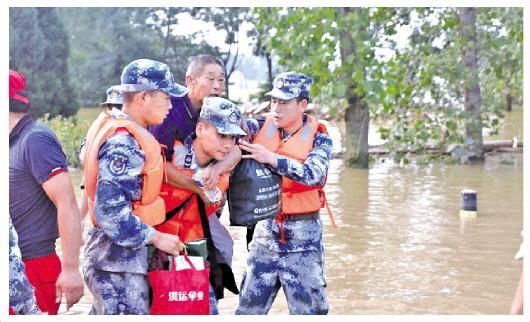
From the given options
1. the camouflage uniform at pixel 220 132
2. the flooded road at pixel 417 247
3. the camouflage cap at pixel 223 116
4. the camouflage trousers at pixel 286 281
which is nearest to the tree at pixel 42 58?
the flooded road at pixel 417 247

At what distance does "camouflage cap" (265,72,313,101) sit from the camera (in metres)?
5.22

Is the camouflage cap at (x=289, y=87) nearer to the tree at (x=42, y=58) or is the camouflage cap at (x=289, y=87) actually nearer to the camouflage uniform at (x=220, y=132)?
the camouflage uniform at (x=220, y=132)

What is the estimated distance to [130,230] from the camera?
13.2 ft

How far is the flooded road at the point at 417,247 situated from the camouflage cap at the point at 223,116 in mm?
2954

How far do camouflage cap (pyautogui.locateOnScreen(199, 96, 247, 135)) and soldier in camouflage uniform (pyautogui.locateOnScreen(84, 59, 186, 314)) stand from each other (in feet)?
0.61

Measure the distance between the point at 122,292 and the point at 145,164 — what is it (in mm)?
549

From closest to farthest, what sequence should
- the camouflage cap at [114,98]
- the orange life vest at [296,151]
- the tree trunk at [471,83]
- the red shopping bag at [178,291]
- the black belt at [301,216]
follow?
the red shopping bag at [178,291]
the camouflage cap at [114,98]
the orange life vest at [296,151]
the black belt at [301,216]
the tree trunk at [471,83]

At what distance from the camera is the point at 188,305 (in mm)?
4121

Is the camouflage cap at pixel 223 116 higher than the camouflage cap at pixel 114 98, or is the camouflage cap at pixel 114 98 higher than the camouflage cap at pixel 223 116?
the camouflage cap at pixel 114 98

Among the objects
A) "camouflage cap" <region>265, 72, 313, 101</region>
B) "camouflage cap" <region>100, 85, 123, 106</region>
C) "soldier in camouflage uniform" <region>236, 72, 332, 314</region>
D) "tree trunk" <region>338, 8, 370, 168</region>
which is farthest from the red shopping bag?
"tree trunk" <region>338, 8, 370, 168</region>

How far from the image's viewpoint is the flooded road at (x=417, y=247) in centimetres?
777

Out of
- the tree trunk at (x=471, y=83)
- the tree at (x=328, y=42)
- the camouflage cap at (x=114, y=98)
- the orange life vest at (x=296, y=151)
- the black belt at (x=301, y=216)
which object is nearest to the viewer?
the camouflage cap at (x=114, y=98)
